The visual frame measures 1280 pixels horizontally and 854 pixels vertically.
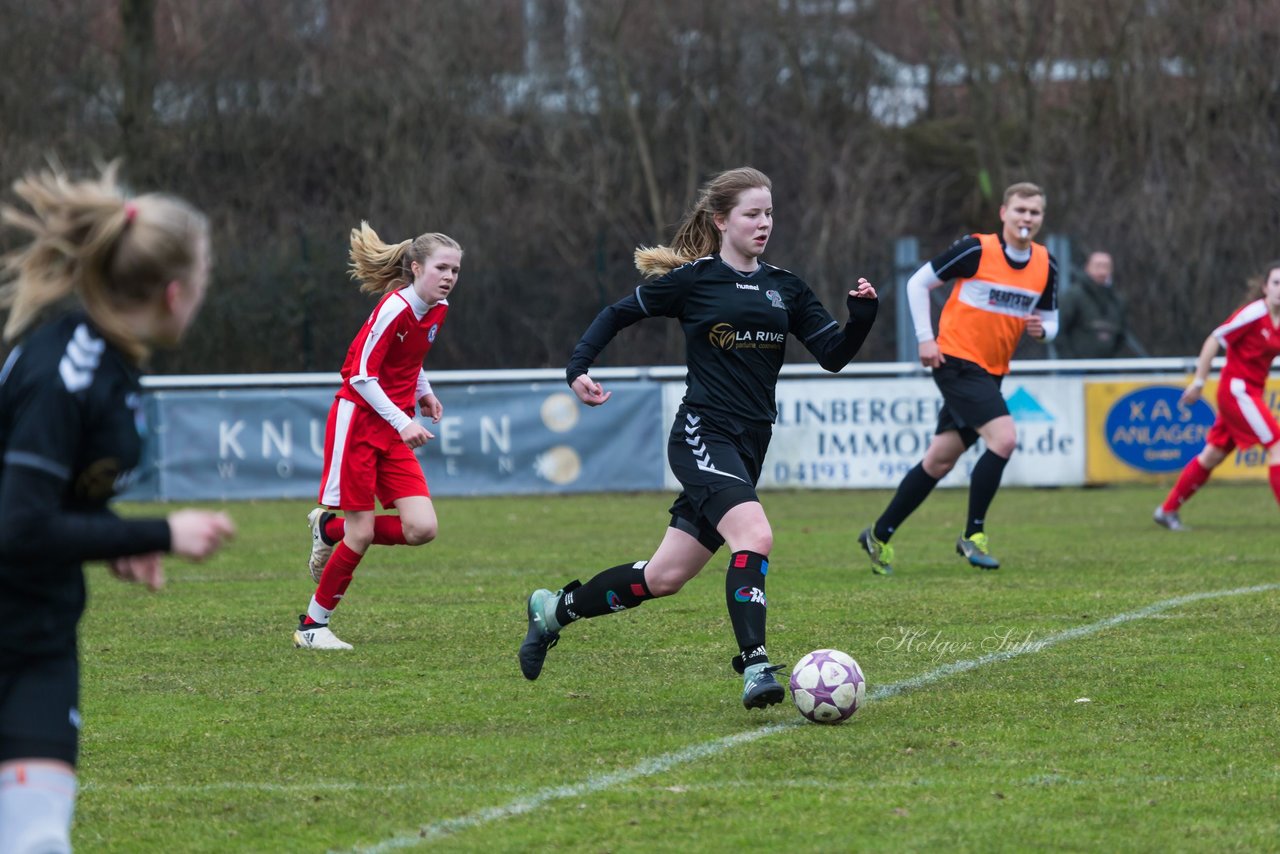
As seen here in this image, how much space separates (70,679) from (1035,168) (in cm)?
2210

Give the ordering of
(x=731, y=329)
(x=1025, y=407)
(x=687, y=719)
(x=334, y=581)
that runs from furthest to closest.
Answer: (x=1025, y=407) → (x=334, y=581) → (x=731, y=329) → (x=687, y=719)

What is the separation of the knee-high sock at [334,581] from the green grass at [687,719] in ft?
0.75

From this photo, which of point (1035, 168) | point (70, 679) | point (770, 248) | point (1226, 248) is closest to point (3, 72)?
point (770, 248)

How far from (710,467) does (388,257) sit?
93.0 inches

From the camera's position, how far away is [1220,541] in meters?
11.5

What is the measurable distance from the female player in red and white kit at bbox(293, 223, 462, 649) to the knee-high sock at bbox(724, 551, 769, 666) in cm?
202

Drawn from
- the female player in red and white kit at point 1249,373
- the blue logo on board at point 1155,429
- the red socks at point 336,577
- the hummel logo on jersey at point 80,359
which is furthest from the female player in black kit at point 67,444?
the blue logo on board at point 1155,429

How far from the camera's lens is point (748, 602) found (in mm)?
5852

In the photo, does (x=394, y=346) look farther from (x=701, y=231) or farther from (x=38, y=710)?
(x=38, y=710)

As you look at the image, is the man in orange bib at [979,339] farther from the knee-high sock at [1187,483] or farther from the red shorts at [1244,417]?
the knee-high sock at [1187,483]

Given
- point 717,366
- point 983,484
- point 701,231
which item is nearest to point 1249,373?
point 983,484

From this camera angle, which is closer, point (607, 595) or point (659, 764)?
point (659, 764)

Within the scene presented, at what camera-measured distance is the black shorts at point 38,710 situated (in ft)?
10.8

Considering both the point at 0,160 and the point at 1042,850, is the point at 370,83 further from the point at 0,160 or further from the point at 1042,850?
the point at 1042,850
